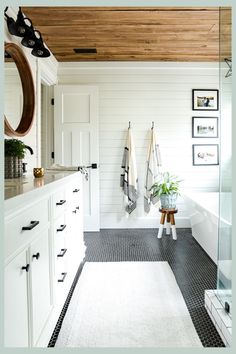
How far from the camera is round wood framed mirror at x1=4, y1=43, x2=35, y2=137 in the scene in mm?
2664

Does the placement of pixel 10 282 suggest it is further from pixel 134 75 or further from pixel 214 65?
pixel 214 65

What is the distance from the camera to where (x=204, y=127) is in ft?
15.0

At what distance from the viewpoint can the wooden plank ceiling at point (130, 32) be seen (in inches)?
114

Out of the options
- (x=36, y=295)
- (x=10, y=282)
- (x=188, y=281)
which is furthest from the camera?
(x=188, y=281)

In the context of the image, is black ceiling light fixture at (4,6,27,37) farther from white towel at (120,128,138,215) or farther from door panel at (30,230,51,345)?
white towel at (120,128,138,215)

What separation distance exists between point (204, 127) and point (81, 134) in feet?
6.27

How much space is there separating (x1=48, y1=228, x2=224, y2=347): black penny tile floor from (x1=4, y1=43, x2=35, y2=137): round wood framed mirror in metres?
1.52

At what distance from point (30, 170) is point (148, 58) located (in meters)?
2.46

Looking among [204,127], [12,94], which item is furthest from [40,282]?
[204,127]

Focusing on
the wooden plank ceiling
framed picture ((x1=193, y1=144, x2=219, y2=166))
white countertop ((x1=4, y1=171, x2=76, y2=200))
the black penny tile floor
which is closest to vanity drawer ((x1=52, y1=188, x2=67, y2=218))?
white countertop ((x1=4, y1=171, x2=76, y2=200))

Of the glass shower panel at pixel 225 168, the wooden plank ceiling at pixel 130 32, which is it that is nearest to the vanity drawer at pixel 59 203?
the glass shower panel at pixel 225 168

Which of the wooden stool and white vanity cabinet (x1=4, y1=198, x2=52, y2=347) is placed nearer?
white vanity cabinet (x1=4, y1=198, x2=52, y2=347)

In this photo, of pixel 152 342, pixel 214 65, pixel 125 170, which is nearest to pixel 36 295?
pixel 152 342

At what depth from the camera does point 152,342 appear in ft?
5.87
